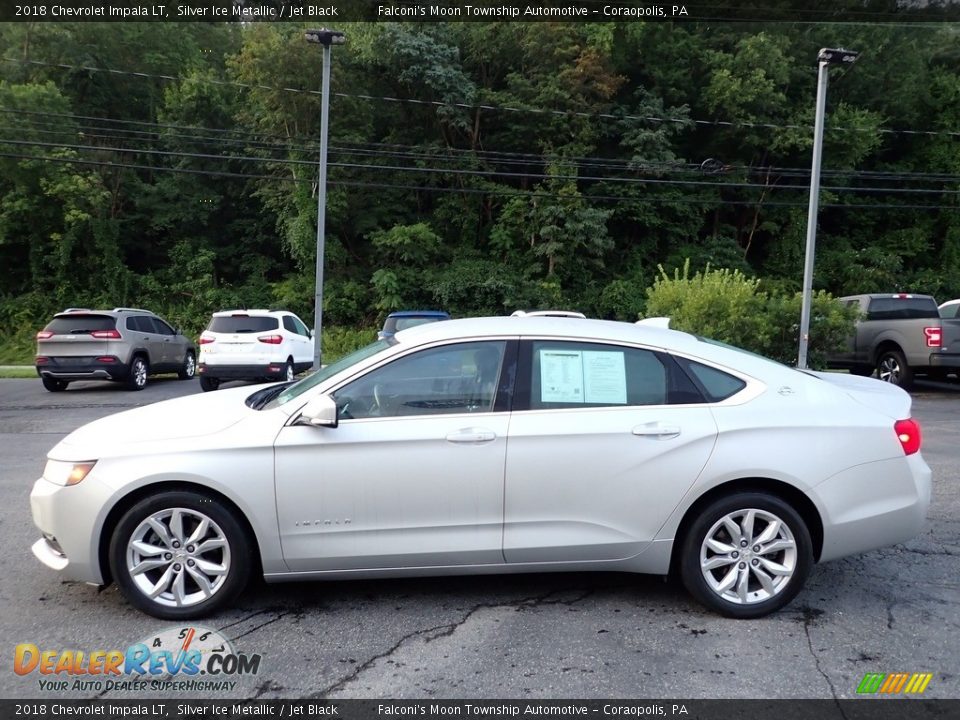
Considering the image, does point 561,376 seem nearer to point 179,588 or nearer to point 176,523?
point 176,523

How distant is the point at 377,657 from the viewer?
3373mm

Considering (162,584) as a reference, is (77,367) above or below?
below

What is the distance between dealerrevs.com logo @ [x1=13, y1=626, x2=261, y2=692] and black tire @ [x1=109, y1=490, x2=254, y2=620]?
0.19 metres

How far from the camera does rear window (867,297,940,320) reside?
566 inches

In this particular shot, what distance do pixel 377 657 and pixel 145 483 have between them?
148 centimetres

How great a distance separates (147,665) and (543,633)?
188 cm

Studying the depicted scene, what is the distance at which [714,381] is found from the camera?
3.99 meters

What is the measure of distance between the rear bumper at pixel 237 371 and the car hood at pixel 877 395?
12052 millimetres

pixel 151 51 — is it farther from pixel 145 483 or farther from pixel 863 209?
pixel 145 483

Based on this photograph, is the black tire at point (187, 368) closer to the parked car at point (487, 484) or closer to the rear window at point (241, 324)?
the rear window at point (241, 324)

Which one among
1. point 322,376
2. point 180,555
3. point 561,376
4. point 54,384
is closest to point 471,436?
A: point 561,376

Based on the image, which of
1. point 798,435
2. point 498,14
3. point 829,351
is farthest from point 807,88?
point 798,435

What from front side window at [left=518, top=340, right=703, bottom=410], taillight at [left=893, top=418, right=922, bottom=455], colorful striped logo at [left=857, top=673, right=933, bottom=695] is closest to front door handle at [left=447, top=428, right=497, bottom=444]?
front side window at [left=518, top=340, right=703, bottom=410]

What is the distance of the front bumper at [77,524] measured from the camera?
3.68 m
